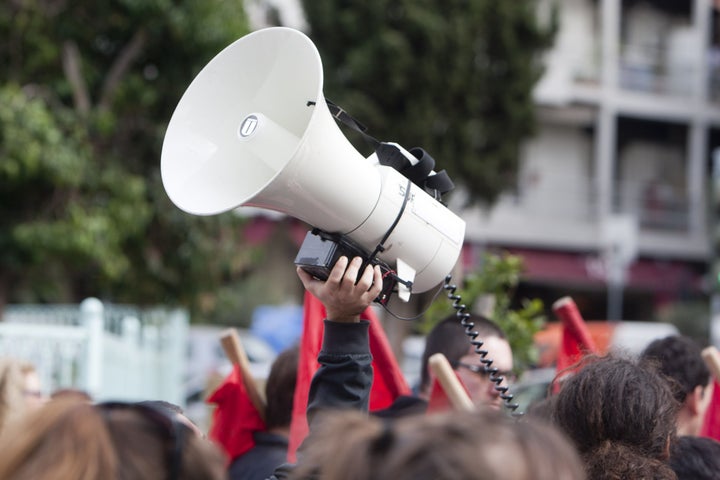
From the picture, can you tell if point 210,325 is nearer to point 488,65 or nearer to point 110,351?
point 488,65

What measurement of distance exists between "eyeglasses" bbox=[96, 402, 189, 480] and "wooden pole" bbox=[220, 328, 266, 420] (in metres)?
1.82

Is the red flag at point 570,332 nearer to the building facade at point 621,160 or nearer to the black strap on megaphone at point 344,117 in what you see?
the black strap on megaphone at point 344,117

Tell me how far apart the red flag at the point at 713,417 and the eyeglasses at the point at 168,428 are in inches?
98.2

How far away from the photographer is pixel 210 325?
63.1ft

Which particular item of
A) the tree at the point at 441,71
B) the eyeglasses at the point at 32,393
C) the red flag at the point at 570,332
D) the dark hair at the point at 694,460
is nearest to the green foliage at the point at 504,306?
the red flag at the point at 570,332

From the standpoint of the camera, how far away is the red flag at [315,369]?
2686mm

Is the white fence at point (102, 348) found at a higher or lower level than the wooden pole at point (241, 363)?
lower

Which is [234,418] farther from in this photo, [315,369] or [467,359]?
[467,359]

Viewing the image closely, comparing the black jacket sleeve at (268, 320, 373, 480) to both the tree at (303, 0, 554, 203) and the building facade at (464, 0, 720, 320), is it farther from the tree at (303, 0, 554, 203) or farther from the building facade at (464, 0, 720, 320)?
the building facade at (464, 0, 720, 320)

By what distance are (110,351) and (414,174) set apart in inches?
214

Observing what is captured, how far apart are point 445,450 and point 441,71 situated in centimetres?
1080

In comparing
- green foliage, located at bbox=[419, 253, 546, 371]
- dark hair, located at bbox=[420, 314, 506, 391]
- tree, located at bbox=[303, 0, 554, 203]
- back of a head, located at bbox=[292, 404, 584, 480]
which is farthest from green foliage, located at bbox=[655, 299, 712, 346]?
back of a head, located at bbox=[292, 404, 584, 480]

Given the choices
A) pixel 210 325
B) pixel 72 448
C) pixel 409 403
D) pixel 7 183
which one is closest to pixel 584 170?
pixel 210 325

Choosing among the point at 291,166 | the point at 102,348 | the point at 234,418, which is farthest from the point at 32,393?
the point at 102,348
